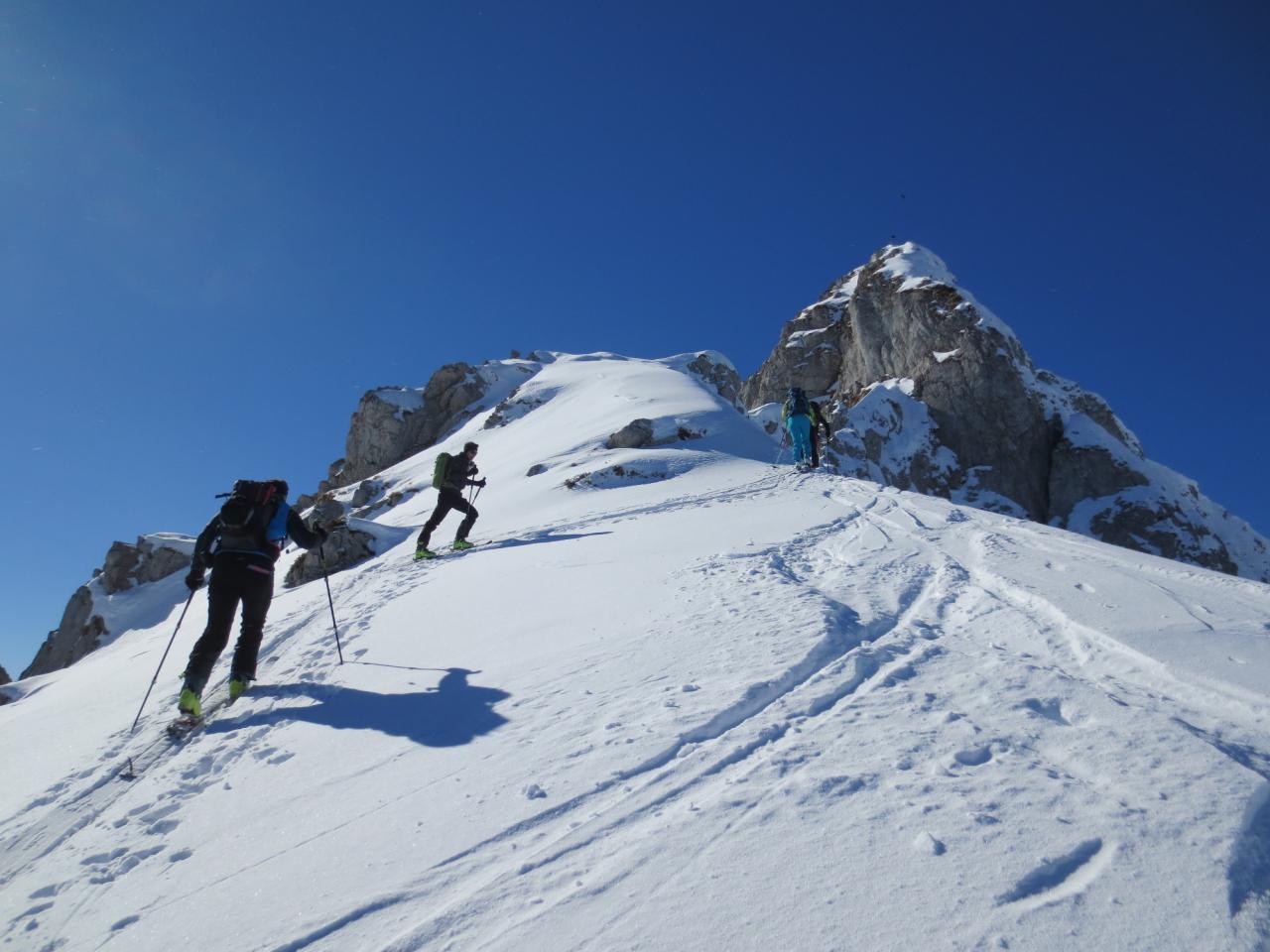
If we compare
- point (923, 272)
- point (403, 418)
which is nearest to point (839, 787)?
point (403, 418)

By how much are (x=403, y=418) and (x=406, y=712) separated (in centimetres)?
6110

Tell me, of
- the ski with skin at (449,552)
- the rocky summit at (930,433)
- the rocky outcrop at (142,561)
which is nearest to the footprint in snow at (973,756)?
the ski with skin at (449,552)

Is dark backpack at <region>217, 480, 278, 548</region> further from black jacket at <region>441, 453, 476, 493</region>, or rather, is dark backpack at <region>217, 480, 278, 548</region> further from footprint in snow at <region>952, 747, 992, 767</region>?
black jacket at <region>441, 453, 476, 493</region>

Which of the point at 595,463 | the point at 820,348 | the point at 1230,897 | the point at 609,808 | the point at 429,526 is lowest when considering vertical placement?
the point at 1230,897

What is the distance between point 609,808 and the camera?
299 cm

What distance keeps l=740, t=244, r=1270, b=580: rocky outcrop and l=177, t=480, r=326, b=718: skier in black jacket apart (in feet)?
137

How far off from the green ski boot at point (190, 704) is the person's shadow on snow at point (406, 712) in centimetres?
21

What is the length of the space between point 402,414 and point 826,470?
51.8 meters

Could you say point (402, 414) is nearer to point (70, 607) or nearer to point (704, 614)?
point (70, 607)

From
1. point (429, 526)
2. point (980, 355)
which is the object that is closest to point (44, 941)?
point (429, 526)

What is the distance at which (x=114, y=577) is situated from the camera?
31.3 meters

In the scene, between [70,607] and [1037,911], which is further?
[70,607]

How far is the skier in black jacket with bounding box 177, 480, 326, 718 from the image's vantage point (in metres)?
5.77

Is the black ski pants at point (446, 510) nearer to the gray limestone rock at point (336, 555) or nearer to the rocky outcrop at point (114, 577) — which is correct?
the gray limestone rock at point (336, 555)
